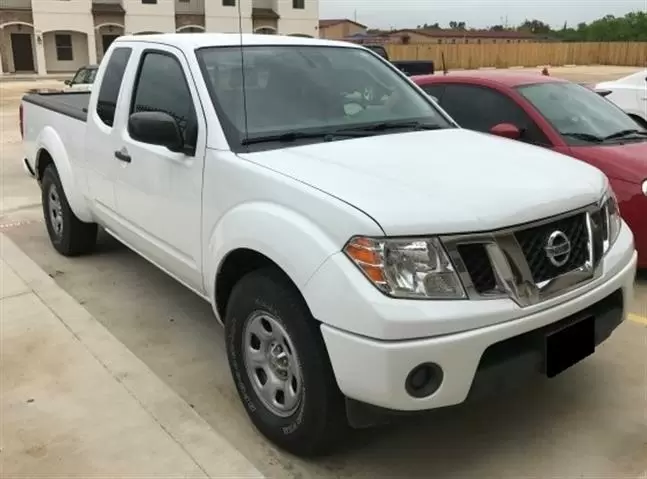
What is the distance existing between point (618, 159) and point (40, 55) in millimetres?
42749

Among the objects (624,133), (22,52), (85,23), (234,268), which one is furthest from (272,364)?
(22,52)

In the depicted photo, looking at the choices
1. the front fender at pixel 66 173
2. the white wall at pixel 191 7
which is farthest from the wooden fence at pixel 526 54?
the front fender at pixel 66 173

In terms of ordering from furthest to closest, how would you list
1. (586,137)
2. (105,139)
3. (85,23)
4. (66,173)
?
(85,23) < (586,137) < (66,173) < (105,139)

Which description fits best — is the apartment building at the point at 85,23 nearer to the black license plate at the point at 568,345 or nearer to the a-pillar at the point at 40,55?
the a-pillar at the point at 40,55

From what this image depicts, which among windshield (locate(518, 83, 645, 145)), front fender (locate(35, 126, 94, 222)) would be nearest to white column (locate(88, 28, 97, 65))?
front fender (locate(35, 126, 94, 222))

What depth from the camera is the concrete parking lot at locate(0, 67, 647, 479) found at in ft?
9.96

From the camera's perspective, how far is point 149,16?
142 ft

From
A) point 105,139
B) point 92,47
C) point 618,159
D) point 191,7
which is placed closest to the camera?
point 105,139

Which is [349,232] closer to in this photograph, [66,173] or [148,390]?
[148,390]

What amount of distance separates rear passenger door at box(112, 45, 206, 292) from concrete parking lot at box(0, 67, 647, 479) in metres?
0.54

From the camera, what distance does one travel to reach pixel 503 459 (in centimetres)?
308

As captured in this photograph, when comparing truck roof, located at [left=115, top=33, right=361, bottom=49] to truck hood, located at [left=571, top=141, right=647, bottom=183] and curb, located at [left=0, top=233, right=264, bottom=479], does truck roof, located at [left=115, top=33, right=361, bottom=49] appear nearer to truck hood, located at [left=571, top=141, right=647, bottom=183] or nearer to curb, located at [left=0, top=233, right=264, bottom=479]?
curb, located at [left=0, top=233, right=264, bottom=479]

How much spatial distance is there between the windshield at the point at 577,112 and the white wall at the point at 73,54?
42.1 metres

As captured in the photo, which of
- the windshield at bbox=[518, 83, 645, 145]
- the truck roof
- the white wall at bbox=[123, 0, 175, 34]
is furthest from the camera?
the white wall at bbox=[123, 0, 175, 34]
